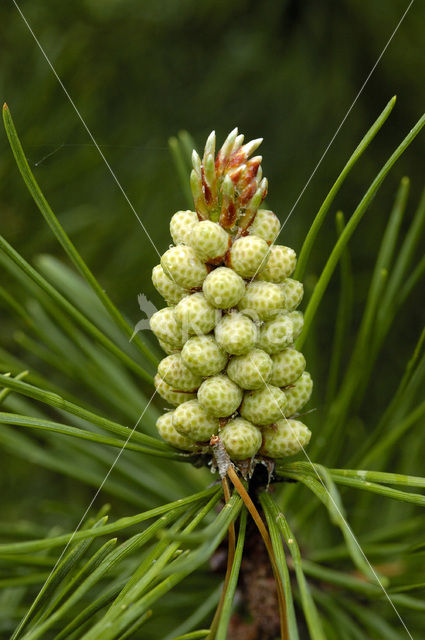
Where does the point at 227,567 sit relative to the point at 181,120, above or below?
below

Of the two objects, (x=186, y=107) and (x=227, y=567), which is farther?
(x=186, y=107)

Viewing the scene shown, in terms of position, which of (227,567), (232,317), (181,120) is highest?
(181,120)

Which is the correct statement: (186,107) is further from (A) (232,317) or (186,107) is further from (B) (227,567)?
(B) (227,567)

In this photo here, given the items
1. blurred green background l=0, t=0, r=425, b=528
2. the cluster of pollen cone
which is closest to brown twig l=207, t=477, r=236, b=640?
the cluster of pollen cone

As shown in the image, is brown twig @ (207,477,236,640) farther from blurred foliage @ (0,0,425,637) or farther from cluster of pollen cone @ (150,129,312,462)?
blurred foliage @ (0,0,425,637)

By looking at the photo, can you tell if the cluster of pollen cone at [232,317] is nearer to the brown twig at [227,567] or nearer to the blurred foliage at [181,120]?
the brown twig at [227,567]

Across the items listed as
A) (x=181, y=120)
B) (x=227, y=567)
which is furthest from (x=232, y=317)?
(x=181, y=120)
